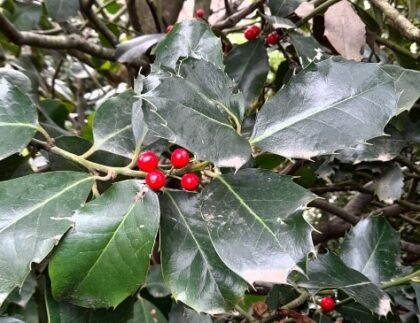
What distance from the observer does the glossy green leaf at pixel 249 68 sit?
3.18 ft

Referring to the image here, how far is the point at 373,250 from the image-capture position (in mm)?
881

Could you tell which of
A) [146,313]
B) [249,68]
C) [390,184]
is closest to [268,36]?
[249,68]

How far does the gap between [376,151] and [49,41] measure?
90cm

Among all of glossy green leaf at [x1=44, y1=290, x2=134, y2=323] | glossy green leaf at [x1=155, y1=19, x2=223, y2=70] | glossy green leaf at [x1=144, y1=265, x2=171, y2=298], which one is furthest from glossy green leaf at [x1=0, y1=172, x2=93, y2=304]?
glossy green leaf at [x1=144, y1=265, x2=171, y2=298]

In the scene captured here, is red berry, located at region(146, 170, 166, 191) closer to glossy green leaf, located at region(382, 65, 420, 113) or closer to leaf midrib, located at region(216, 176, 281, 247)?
leaf midrib, located at region(216, 176, 281, 247)

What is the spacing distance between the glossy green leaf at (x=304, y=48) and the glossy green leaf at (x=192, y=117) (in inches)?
14.1

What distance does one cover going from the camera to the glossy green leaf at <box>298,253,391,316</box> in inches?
27.1

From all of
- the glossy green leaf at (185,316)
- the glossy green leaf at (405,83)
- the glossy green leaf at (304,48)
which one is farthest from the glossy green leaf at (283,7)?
the glossy green leaf at (185,316)

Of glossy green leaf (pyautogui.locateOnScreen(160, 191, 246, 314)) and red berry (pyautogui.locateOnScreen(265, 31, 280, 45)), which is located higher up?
red berry (pyautogui.locateOnScreen(265, 31, 280, 45))

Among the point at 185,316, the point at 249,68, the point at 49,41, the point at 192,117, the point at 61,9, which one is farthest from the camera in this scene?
the point at 49,41

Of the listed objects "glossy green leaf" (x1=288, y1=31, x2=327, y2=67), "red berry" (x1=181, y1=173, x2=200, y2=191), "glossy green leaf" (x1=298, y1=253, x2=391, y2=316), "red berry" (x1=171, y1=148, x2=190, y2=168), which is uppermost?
"glossy green leaf" (x1=288, y1=31, x2=327, y2=67)

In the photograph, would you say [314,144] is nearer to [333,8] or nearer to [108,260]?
[108,260]

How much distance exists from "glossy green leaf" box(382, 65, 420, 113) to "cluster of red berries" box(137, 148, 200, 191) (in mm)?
368

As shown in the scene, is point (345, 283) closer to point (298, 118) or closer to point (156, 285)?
point (298, 118)
